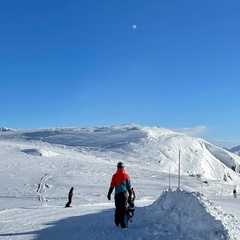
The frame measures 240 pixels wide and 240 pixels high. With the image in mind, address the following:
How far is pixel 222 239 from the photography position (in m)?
6.90

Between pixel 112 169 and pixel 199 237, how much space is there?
160 ft

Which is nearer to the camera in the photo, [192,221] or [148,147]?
[192,221]

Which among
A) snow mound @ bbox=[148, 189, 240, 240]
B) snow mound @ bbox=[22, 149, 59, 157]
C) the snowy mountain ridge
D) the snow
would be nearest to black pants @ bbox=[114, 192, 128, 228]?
the snow

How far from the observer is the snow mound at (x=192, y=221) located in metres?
7.27

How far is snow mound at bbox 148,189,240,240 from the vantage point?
7273 mm

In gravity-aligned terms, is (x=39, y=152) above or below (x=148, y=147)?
below

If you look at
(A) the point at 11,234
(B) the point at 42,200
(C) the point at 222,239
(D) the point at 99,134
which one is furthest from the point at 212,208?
(D) the point at 99,134

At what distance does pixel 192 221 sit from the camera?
7.92m

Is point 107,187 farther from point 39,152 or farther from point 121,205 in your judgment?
point 121,205

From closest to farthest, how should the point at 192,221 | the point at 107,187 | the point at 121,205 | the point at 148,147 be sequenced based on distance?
1. the point at 192,221
2. the point at 121,205
3. the point at 107,187
4. the point at 148,147

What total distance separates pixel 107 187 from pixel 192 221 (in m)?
34.1

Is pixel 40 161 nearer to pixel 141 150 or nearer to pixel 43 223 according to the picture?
pixel 141 150

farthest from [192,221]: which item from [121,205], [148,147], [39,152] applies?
[148,147]

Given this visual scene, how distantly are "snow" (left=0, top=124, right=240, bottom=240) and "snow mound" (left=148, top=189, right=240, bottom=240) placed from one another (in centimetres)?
2
